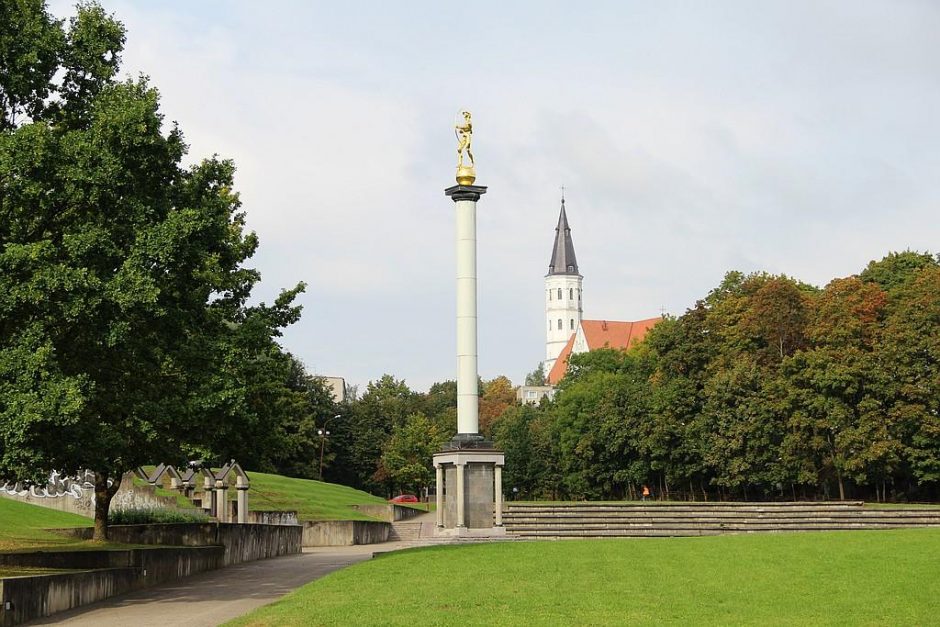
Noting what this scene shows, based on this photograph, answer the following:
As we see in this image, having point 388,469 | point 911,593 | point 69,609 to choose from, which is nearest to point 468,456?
point 69,609

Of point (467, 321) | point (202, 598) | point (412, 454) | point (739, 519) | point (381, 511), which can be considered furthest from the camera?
point (412, 454)

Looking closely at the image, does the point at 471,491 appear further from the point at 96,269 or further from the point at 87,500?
the point at 96,269

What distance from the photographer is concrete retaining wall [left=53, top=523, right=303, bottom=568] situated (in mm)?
34625

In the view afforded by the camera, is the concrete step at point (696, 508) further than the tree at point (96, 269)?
Yes

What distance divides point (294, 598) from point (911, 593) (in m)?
10.8

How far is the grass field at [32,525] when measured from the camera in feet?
93.7

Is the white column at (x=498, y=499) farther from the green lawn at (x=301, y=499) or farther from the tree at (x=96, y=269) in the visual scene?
the tree at (x=96, y=269)

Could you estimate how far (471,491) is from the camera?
4425cm

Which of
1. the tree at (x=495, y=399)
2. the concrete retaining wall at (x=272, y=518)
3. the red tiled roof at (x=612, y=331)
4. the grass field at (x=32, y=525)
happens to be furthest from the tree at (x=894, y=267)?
the red tiled roof at (x=612, y=331)

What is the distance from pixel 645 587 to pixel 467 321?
89.2 ft

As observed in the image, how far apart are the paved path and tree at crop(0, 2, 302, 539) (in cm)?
295

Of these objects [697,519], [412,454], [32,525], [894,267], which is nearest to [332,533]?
[697,519]

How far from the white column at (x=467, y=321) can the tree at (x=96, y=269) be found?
2014 centimetres

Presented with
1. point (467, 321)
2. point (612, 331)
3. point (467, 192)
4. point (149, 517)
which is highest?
A: point (612, 331)
